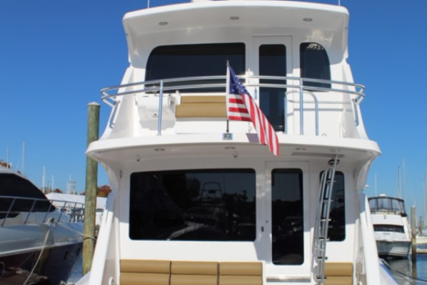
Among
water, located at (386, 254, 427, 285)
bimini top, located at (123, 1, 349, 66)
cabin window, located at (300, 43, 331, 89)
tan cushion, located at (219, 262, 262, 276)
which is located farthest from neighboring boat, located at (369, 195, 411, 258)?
tan cushion, located at (219, 262, 262, 276)

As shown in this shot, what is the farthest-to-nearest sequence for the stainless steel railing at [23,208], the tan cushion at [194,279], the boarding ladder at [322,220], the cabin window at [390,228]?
the cabin window at [390,228]
the stainless steel railing at [23,208]
the tan cushion at [194,279]
the boarding ladder at [322,220]

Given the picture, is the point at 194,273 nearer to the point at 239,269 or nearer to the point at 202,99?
the point at 239,269

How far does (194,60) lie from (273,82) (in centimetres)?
130

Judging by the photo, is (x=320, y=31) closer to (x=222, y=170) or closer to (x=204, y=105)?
(x=204, y=105)

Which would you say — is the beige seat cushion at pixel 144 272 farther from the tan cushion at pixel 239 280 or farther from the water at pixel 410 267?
the water at pixel 410 267

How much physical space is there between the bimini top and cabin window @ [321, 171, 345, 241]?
231 cm

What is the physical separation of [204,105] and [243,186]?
1.33 meters

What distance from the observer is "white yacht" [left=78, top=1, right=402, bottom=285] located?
6035mm

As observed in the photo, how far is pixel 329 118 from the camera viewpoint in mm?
7141

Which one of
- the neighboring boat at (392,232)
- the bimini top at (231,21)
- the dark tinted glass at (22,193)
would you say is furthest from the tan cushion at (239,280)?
the neighboring boat at (392,232)

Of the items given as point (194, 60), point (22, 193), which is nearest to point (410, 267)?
point (22, 193)

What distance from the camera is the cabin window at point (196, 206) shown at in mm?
6496

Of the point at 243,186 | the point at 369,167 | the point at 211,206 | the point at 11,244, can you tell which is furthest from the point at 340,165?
the point at 11,244

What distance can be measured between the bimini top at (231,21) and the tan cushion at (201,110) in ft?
4.16
